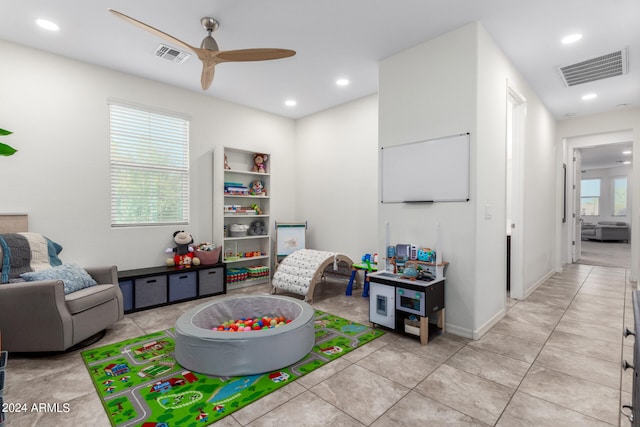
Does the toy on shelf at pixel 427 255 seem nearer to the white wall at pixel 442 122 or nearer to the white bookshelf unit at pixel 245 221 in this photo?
the white wall at pixel 442 122

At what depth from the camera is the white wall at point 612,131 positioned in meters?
5.18

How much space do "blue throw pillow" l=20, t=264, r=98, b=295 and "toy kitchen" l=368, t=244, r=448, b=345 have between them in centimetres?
287

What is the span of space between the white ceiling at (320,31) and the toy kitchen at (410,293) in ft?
7.30

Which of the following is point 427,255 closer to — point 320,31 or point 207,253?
point 320,31

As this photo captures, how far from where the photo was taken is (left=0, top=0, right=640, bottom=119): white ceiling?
2758 mm

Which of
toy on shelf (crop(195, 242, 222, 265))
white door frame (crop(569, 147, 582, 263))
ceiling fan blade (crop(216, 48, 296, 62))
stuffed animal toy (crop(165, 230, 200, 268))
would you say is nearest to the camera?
ceiling fan blade (crop(216, 48, 296, 62))

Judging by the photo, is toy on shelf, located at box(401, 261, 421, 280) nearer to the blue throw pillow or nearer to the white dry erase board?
the white dry erase board

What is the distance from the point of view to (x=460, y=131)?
3051 mm

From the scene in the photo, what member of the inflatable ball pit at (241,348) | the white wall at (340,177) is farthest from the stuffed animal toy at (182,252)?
the white wall at (340,177)

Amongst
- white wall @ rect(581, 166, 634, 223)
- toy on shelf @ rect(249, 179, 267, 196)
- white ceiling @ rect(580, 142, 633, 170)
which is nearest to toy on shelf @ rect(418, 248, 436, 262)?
toy on shelf @ rect(249, 179, 267, 196)

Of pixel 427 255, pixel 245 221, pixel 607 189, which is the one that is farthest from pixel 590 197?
pixel 245 221

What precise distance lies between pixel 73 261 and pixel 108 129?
1.66m

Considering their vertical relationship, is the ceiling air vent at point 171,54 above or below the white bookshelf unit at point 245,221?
above

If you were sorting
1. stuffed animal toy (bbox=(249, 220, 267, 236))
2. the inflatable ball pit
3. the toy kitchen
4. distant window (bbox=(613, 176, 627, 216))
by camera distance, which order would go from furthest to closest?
distant window (bbox=(613, 176, 627, 216)), stuffed animal toy (bbox=(249, 220, 267, 236)), the toy kitchen, the inflatable ball pit
